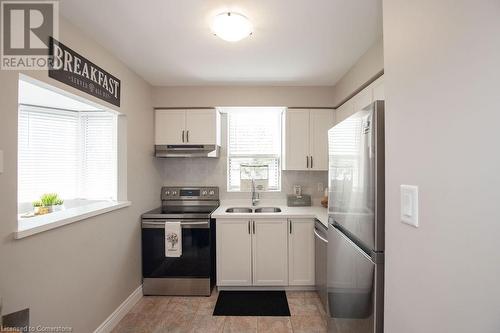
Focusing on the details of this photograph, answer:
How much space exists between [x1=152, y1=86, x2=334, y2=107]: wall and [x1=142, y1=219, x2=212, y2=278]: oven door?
5.02 ft

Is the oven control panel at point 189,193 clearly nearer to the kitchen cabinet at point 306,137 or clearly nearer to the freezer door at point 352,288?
the kitchen cabinet at point 306,137

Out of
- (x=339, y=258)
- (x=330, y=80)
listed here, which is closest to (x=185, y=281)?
(x=339, y=258)

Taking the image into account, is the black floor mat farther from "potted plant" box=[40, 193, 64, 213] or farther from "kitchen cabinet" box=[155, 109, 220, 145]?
"potted plant" box=[40, 193, 64, 213]

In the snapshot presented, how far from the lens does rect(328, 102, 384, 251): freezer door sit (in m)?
1.14

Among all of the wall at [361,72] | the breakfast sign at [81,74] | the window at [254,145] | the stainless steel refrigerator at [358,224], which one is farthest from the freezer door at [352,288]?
the breakfast sign at [81,74]

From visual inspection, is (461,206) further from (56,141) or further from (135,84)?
(56,141)

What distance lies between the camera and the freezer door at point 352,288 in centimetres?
114

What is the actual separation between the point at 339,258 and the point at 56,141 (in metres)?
3.72

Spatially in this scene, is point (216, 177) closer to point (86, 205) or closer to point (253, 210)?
point (253, 210)

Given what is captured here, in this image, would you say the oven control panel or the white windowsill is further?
the oven control panel

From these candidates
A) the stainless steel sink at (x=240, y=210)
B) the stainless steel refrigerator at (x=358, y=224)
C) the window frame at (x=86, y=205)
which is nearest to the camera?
the stainless steel refrigerator at (x=358, y=224)

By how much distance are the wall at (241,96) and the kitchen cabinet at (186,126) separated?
0.34 feet

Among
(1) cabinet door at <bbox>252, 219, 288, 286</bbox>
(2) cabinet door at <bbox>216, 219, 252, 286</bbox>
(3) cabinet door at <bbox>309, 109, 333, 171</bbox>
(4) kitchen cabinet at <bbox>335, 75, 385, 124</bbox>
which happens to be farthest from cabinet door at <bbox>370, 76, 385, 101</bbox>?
(2) cabinet door at <bbox>216, 219, 252, 286</bbox>

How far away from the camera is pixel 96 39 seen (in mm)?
1984
